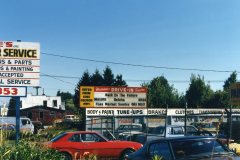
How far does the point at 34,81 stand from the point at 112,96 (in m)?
14.7

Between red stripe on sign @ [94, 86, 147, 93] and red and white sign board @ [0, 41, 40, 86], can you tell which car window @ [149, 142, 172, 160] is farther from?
red stripe on sign @ [94, 86, 147, 93]

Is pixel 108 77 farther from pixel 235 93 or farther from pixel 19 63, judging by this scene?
pixel 19 63

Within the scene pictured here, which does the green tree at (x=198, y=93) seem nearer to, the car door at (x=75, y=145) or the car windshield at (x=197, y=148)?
the car door at (x=75, y=145)

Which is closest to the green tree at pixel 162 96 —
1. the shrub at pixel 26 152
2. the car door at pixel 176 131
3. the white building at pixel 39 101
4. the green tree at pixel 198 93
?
the green tree at pixel 198 93

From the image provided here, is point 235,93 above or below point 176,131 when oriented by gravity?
above

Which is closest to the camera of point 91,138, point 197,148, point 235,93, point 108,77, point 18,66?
point 197,148

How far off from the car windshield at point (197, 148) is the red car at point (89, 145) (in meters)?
7.98

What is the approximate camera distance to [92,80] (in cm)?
6925

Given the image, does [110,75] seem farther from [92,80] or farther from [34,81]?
[34,81]

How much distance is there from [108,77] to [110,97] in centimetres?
3418

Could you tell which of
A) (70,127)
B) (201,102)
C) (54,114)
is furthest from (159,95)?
(70,127)

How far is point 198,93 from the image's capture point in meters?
67.3

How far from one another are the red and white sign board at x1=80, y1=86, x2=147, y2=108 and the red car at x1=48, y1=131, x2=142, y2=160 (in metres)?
16.1

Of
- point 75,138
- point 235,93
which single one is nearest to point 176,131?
point 75,138
